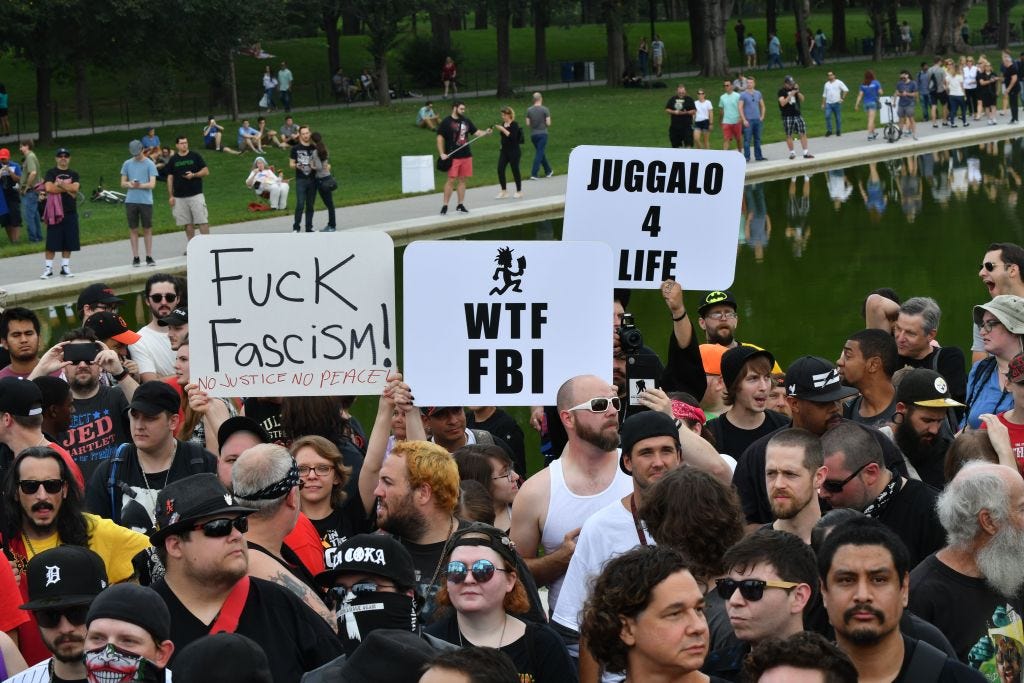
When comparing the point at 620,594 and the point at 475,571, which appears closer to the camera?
the point at 620,594

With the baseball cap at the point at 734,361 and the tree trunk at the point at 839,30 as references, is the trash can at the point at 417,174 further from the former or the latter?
the tree trunk at the point at 839,30

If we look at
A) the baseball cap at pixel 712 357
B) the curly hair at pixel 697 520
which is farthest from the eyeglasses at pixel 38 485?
the baseball cap at pixel 712 357

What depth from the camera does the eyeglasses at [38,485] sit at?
631cm

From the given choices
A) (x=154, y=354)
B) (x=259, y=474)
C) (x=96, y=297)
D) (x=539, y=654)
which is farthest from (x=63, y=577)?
(x=96, y=297)

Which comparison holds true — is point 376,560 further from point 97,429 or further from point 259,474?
point 97,429

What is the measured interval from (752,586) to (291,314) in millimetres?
3617

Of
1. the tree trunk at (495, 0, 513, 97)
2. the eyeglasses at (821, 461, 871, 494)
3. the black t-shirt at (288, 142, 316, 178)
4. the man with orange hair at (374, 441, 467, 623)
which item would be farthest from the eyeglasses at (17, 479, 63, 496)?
the tree trunk at (495, 0, 513, 97)

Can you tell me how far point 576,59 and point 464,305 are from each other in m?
65.2

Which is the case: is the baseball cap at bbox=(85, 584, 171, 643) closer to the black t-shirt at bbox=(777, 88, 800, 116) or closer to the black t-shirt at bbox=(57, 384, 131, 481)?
the black t-shirt at bbox=(57, 384, 131, 481)

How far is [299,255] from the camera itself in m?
7.79

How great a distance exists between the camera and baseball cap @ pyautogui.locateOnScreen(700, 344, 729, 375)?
377 inches

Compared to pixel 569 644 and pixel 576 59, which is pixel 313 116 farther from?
pixel 569 644

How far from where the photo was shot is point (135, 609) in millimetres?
4578

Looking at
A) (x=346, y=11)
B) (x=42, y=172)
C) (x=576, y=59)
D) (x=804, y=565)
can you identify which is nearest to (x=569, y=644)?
(x=804, y=565)
